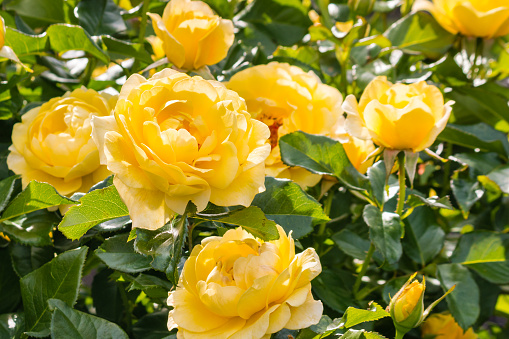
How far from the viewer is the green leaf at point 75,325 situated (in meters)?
0.46

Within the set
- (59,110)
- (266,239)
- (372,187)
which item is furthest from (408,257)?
(59,110)

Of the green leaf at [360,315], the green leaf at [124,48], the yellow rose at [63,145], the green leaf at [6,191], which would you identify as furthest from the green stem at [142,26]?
the green leaf at [360,315]

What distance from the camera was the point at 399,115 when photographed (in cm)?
54

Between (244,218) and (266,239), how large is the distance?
0.03 m

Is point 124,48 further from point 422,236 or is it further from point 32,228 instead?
point 422,236

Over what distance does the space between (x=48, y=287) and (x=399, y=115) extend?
38 centimetres

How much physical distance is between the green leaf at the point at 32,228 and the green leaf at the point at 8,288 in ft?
0.43

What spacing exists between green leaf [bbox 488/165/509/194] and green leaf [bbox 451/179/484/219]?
0.02 metres

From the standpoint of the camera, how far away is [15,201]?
0.55m

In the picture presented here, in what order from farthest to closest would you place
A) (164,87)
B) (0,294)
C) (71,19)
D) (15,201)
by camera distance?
1. (71,19)
2. (0,294)
3. (15,201)
4. (164,87)

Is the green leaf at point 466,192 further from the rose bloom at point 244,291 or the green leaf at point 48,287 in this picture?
the green leaf at point 48,287

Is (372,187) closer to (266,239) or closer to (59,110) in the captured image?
(266,239)

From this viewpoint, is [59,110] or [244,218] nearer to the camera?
[244,218]

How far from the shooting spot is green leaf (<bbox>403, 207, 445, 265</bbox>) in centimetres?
71
